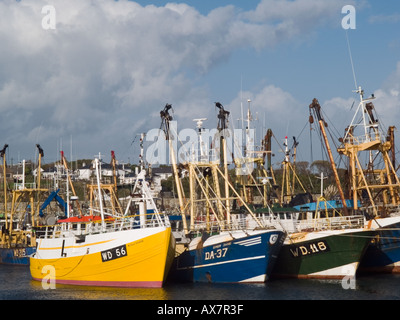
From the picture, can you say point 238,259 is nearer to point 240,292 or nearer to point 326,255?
point 240,292

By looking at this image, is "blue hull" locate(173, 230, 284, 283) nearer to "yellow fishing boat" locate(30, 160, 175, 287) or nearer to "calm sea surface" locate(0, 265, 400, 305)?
"calm sea surface" locate(0, 265, 400, 305)

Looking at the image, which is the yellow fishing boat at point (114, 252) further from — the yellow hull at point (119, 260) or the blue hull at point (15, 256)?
the blue hull at point (15, 256)

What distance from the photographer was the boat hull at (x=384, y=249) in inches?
1544

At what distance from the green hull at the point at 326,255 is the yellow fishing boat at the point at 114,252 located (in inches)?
340

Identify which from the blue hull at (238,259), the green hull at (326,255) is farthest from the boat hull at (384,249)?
the blue hull at (238,259)

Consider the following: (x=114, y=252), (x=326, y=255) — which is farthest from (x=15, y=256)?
(x=326, y=255)

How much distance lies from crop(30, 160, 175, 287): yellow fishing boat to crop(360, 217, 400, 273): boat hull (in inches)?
597

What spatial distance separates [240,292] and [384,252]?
13.5m

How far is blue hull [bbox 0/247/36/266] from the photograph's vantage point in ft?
200

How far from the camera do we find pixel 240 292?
32875 mm

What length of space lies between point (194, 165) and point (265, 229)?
9614 millimetres
